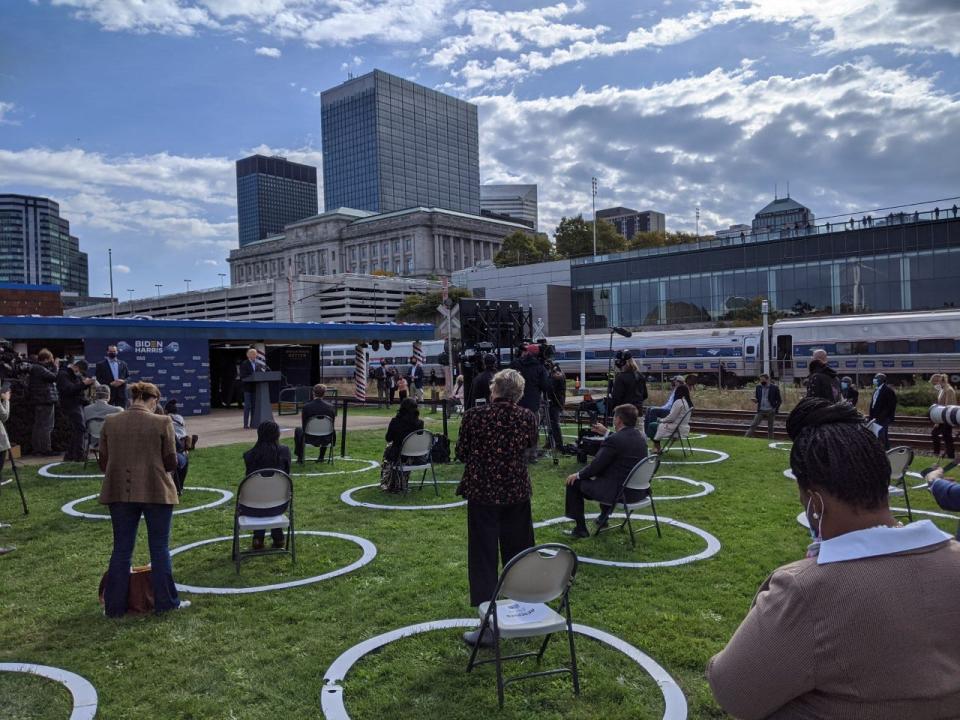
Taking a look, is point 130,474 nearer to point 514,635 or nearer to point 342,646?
point 342,646

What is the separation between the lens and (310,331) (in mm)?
27422

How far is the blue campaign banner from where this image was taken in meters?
22.1

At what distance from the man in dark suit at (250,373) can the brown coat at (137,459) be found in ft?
39.1

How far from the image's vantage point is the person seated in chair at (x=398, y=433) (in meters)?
9.98

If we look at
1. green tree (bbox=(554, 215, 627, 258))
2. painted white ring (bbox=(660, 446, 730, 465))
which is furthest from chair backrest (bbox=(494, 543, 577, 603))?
green tree (bbox=(554, 215, 627, 258))

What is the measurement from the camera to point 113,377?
14.9m

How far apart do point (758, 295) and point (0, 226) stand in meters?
201

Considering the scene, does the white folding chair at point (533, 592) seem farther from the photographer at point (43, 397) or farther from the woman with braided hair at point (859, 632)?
the photographer at point (43, 397)

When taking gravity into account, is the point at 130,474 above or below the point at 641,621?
above

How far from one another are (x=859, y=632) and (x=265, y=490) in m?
5.90

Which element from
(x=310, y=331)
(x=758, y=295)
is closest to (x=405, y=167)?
(x=758, y=295)

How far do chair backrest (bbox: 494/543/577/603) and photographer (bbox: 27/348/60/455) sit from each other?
12.0 m

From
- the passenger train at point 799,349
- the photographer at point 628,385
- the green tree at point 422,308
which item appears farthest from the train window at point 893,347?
the green tree at point 422,308

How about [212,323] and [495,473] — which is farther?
[212,323]
